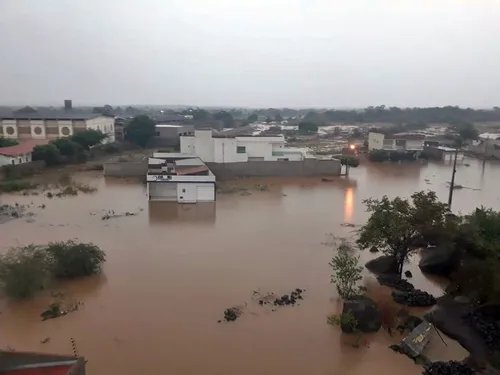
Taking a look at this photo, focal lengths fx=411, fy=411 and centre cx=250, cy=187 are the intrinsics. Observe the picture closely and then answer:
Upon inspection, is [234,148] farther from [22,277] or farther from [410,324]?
[410,324]

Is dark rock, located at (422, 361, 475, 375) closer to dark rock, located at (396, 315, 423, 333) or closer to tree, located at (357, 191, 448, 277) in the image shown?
dark rock, located at (396, 315, 423, 333)

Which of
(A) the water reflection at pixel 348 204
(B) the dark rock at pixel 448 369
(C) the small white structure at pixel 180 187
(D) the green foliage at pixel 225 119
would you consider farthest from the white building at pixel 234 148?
(D) the green foliage at pixel 225 119

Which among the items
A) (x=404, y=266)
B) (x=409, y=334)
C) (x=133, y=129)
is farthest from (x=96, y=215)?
(x=133, y=129)

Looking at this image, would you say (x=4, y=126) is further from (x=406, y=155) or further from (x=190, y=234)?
(x=406, y=155)

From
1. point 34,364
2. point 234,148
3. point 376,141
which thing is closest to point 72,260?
point 34,364

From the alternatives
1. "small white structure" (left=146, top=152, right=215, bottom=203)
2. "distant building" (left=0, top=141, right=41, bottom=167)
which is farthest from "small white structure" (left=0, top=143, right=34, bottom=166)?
"small white structure" (left=146, top=152, right=215, bottom=203)

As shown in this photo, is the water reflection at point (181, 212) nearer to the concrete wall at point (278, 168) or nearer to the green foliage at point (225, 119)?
the concrete wall at point (278, 168)

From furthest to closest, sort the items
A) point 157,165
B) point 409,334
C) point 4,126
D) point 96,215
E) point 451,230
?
point 4,126
point 157,165
point 96,215
point 451,230
point 409,334
